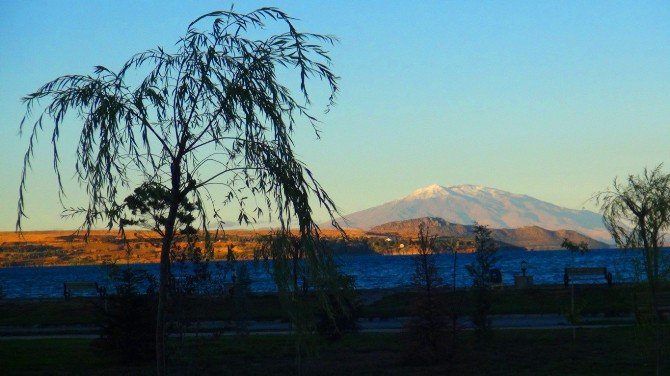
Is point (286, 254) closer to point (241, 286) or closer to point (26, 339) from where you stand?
point (241, 286)

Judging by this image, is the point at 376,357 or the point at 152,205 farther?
the point at 376,357

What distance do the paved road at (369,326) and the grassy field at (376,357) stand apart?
2.37 m

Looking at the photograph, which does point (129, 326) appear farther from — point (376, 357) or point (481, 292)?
point (481, 292)

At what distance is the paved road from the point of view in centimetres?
3053

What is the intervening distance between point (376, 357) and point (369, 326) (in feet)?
32.5

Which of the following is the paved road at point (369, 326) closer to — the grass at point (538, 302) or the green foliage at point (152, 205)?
the grass at point (538, 302)

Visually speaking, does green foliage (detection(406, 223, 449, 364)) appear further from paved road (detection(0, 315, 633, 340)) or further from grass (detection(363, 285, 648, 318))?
grass (detection(363, 285, 648, 318))

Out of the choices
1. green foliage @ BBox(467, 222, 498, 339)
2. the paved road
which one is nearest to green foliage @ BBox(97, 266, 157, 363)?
the paved road

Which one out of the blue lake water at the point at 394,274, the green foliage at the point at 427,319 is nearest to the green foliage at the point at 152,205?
the blue lake water at the point at 394,274

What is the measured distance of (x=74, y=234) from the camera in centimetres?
1128

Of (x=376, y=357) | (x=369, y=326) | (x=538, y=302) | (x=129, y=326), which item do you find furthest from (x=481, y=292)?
(x=538, y=302)

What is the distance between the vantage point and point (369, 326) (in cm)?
3325

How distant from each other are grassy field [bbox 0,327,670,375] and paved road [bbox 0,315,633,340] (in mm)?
2369

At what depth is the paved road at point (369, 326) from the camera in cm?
3053
